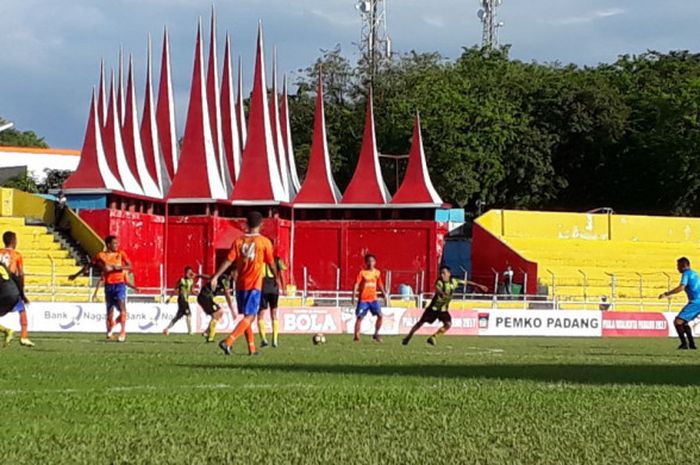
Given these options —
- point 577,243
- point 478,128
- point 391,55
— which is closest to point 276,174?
point 577,243

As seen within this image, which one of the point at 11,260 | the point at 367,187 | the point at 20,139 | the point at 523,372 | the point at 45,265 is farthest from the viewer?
the point at 20,139

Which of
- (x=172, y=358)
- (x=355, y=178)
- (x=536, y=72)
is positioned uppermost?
(x=536, y=72)

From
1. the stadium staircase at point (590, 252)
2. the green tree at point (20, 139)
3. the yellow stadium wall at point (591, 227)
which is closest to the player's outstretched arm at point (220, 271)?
the stadium staircase at point (590, 252)

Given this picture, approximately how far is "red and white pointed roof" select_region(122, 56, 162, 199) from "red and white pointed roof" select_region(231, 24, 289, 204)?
367 centimetres

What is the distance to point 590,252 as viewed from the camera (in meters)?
55.9

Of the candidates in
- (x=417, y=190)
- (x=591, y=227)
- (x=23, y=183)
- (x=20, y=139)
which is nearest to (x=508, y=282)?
Answer: (x=417, y=190)

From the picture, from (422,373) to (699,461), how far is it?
640 cm

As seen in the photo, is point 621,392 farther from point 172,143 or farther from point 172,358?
point 172,143

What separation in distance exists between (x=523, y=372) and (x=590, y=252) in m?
42.7

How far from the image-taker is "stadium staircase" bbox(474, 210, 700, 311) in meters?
49.2

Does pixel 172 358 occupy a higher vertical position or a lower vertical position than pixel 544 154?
lower

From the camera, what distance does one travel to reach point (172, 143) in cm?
5712

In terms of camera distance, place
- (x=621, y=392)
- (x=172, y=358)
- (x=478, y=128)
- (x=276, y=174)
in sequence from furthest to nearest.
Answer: (x=478, y=128), (x=276, y=174), (x=172, y=358), (x=621, y=392)

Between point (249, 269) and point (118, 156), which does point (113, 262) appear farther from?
point (118, 156)
